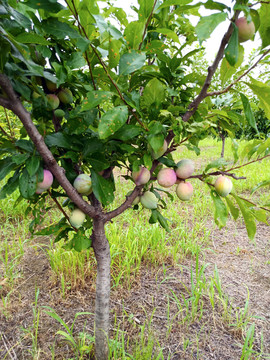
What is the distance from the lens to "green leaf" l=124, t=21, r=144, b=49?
0.53 m

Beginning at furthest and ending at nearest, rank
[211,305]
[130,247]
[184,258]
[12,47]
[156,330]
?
[184,258]
[130,247]
[211,305]
[156,330]
[12,47]

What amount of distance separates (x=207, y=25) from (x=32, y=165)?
17.5 inches

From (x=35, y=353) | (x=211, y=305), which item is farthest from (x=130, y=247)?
(x=35, y=353)

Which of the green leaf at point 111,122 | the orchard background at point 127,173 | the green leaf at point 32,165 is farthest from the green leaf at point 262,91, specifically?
the green leaf at point 32,165

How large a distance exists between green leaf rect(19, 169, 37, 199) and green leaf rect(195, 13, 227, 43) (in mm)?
450

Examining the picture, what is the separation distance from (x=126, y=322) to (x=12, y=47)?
120 cm

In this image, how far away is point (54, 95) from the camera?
26.5 inches

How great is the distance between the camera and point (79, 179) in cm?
70

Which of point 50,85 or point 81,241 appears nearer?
point 50,85

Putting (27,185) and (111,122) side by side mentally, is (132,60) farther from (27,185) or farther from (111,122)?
(27,185)

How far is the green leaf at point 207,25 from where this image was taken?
372 millimetres

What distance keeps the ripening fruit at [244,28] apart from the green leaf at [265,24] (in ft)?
0.08

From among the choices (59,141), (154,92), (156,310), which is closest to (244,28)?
(154,92)

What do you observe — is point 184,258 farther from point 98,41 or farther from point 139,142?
point 98,41
